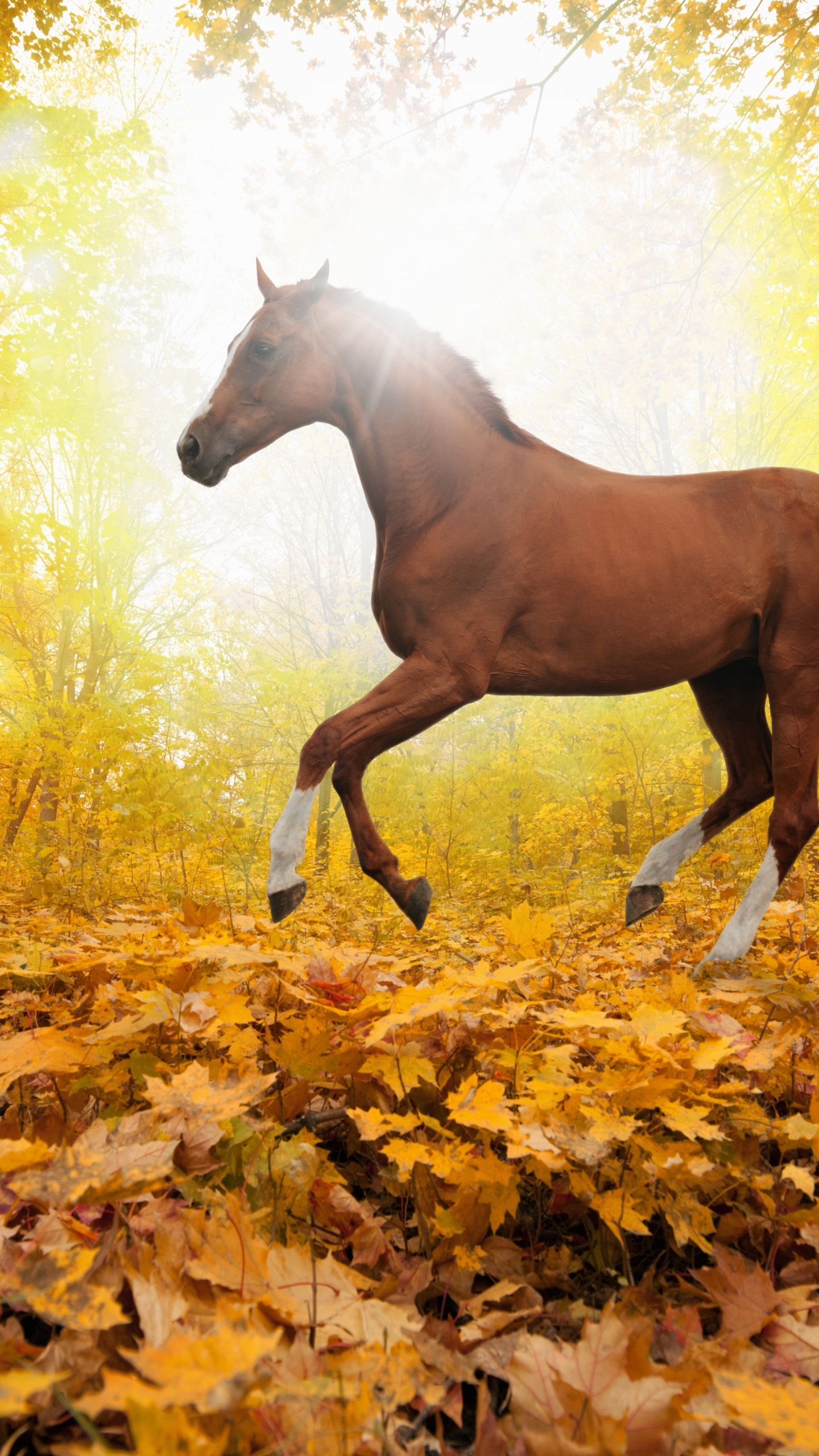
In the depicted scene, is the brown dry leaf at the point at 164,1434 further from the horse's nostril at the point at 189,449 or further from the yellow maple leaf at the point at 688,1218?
the horse's nostril at the point at 189,449

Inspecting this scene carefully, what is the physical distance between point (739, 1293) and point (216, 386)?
3.13 m

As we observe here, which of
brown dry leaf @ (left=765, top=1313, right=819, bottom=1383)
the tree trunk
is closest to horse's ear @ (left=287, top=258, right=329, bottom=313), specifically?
brown dry leaf @ (left=765, top=1313, right=819, bottom=1383)

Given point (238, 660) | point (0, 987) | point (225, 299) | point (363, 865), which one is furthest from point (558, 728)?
point (225, 299)

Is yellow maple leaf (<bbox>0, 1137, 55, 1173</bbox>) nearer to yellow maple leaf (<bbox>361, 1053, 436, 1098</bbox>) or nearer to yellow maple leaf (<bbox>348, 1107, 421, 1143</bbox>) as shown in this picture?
yellow maple leaf (<bbox>348, 1107, 421, 1143</bbox>)

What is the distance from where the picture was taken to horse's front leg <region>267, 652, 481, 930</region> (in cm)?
270

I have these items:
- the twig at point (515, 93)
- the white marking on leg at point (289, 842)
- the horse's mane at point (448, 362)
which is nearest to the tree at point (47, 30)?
the twig at point (515, 93)

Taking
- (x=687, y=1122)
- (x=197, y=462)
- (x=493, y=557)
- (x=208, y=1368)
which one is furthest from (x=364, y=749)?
(x=208, y=1368)

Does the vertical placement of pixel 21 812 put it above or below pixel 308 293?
below

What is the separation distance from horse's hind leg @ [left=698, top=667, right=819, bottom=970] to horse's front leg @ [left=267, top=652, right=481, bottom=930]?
1.48 m

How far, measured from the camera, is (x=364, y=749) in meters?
2.77

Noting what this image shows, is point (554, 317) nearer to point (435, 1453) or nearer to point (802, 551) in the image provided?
point (802, 551)

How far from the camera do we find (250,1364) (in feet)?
2.14

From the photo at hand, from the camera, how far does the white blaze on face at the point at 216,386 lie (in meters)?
2.86

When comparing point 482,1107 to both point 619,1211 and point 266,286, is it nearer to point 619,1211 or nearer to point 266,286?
point 619,1211
